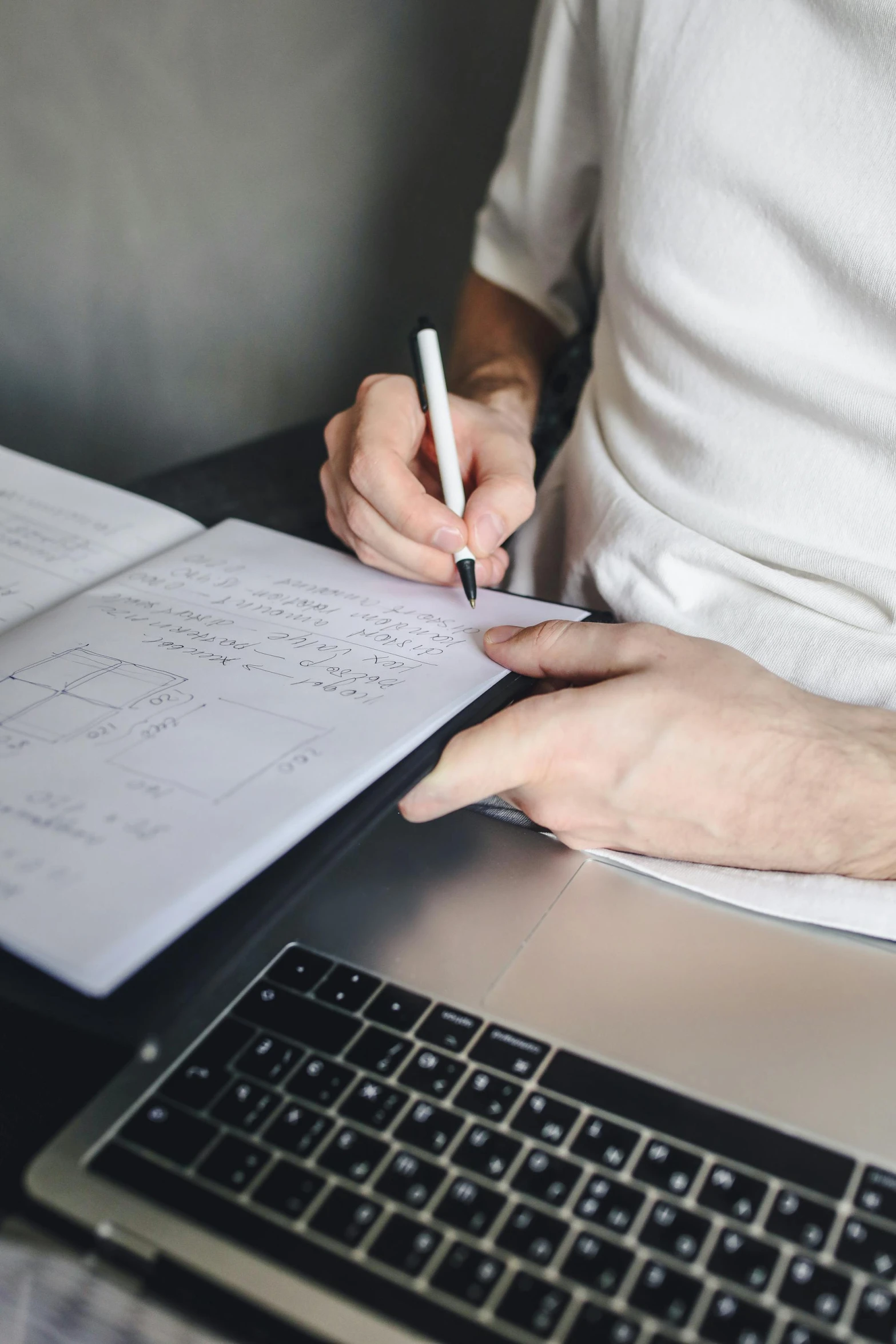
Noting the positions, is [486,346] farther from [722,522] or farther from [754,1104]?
[754,1104]

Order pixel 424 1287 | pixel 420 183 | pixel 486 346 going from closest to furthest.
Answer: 1. pixel 424 1287
2. pixel 486 346
3. pixel 420 183

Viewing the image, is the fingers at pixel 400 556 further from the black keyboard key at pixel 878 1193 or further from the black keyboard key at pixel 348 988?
the black keyboard key at pixel 878 1193

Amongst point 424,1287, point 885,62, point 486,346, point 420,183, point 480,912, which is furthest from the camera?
point 420,183

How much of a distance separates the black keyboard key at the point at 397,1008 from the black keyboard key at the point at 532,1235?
0.09m

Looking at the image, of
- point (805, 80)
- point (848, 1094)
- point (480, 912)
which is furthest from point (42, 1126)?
point (805, 80)

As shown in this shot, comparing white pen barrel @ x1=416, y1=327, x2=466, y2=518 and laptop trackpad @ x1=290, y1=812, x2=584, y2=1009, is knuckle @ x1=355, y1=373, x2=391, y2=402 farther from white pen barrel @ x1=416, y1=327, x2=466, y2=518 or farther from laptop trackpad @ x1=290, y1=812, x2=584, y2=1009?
laptop trackpad @ x1=290, y1=812, x2=584, y2=1009

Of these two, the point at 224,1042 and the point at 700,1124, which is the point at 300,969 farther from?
the point at 700,1124

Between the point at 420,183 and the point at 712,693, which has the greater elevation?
the point at 420,183

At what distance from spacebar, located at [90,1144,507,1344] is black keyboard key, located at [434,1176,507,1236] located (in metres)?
0.02

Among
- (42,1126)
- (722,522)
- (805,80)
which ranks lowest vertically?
(42,1126)

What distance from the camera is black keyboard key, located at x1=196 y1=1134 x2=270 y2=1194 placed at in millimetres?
324

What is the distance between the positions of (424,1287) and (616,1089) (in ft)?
0.33

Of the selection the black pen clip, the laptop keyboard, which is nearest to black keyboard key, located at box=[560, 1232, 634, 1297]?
the laptop keyboard

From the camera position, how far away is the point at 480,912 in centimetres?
44
